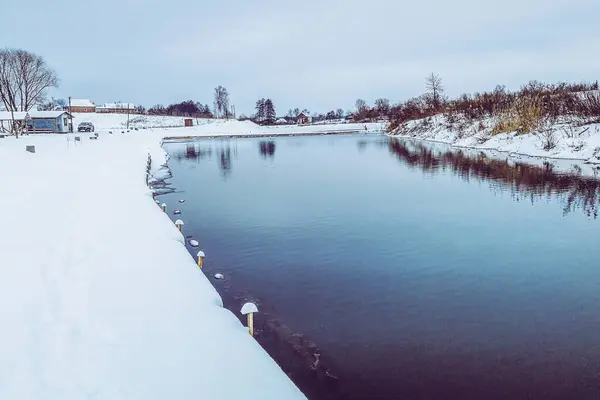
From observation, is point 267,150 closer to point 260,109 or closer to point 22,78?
point 22,78

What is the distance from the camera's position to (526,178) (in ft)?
67.7

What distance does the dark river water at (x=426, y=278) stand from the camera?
579 centimetres

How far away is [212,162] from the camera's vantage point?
33312 millimetres

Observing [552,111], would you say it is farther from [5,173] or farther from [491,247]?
[5,173]

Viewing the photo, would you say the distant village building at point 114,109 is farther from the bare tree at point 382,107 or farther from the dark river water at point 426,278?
the dark river water at point 426,278

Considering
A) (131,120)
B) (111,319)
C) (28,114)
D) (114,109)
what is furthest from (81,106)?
(111,319)

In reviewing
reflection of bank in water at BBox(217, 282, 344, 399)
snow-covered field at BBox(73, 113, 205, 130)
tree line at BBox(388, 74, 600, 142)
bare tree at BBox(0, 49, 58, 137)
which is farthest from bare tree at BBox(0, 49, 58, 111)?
reflection of bank in water at BBox(217, 282, 344, 399)

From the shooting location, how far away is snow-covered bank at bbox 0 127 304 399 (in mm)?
4598

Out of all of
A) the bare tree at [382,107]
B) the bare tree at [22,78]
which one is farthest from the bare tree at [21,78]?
the bare tree at [382,107]

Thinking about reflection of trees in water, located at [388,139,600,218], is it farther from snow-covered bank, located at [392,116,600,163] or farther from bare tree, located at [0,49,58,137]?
bare tree, located at [0,49,58,137]

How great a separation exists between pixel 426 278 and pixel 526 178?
14268 mm

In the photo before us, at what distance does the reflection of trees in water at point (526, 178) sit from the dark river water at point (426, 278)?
0.17 m

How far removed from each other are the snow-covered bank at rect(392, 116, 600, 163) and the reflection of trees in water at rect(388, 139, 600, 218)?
3.32 m

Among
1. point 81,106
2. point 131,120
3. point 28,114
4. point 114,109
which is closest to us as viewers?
point 28,114
